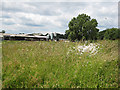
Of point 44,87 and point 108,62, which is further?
point 108,62

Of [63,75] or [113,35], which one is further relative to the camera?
[113,35]

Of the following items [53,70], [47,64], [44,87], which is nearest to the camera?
[44,87]

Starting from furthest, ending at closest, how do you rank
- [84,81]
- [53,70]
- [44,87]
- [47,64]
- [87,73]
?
[47,64]
[53,70]
[87,73]
[84,81]
[44,87]

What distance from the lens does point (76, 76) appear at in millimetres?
3549

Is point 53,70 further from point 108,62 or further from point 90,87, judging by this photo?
point 108,62

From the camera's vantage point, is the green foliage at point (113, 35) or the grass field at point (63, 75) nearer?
the grass field at point (63, 75)

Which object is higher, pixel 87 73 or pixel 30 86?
pixel 87 73

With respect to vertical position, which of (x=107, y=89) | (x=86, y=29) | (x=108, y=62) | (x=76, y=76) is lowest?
(x=107, y=89)

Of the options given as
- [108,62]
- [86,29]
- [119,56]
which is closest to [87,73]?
[108,62]

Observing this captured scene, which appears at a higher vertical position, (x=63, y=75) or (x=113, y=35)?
(x=113, y=35)

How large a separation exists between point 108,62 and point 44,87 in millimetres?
2447

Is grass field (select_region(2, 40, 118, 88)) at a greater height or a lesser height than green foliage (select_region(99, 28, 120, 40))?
lesser

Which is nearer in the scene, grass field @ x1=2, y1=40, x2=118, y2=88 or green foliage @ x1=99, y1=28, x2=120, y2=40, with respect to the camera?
grass field @ x1=2, y1=40, x2=118, y2=88

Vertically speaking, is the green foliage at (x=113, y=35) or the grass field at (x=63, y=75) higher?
the green foliage at (x=113, y=35)
